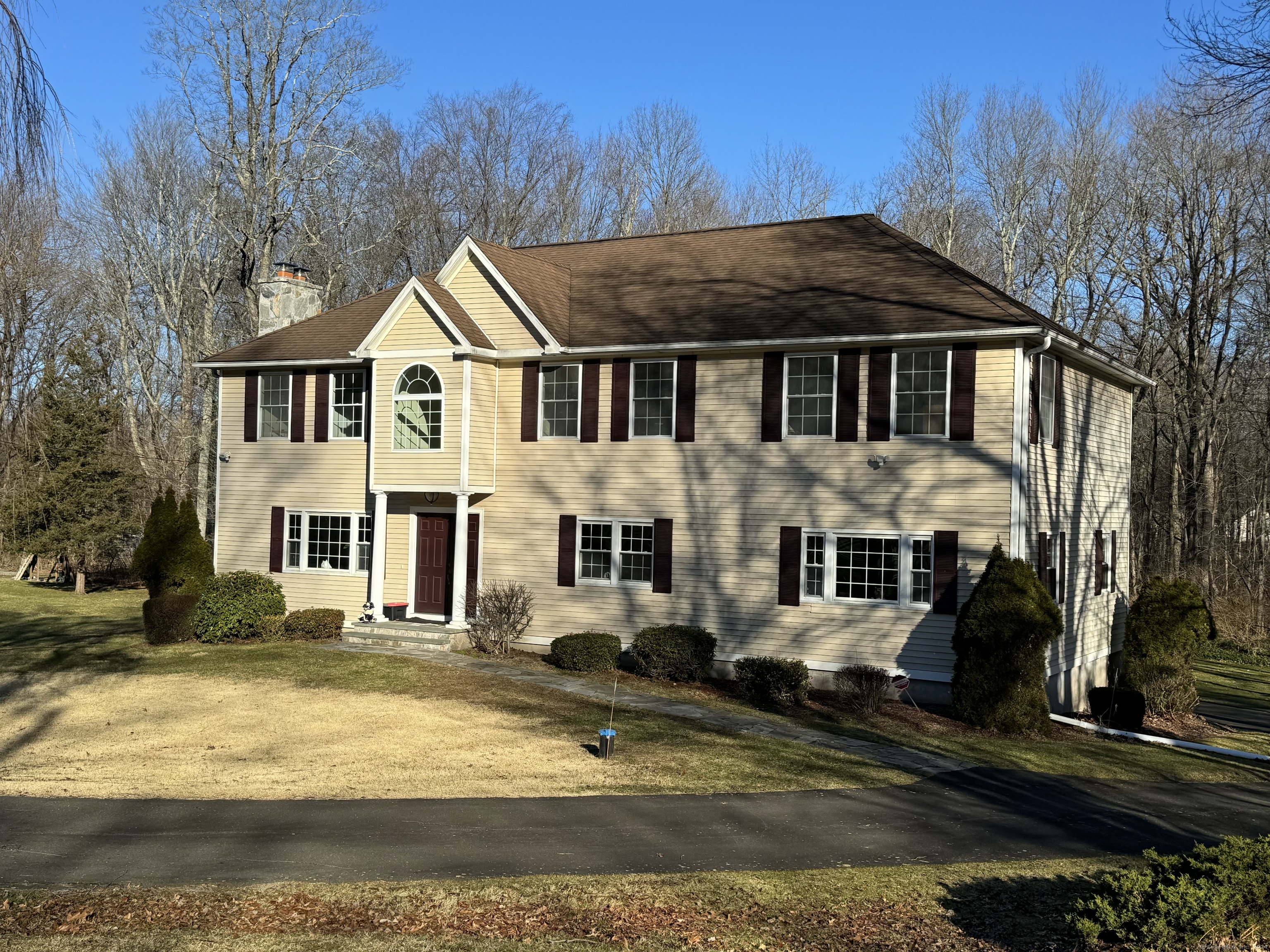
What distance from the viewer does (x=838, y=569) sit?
19.8 metres

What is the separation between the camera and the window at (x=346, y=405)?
24609mm

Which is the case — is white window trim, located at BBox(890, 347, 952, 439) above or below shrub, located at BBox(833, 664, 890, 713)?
above

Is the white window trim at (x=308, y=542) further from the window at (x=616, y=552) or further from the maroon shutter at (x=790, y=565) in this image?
the maroon shutter at (x=790, y=565)

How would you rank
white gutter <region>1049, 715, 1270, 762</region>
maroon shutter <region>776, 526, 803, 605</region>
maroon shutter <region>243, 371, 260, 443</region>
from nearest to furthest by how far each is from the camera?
white gutter <region>1049, 715, 1270, 762</region>
maroon shutter <region>776, 526, 803, 605</region>
maroon shutter <region>243, 371, 260, 443</region>

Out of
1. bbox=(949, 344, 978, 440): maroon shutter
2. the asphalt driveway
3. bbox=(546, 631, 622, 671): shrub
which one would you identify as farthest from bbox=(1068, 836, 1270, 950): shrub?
bbox=(546, 631, 622, 671): shrub

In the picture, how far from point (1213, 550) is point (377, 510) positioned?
28.0 m

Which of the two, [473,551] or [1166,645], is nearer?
[1166,645]

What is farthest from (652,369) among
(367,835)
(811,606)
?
(367,835)

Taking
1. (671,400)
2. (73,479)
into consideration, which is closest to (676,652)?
(671,400)

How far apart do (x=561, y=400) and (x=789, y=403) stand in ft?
16.0

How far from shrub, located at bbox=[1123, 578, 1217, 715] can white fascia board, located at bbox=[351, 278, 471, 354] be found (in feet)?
47.6

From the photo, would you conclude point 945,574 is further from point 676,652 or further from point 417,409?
point 417,409

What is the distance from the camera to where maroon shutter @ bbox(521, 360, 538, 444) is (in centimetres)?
2277

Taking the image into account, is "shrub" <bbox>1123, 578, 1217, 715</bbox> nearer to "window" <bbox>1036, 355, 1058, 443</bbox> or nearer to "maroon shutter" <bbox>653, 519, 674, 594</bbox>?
"window" <bbox>1036, 355, 1058, 443</bbox>
